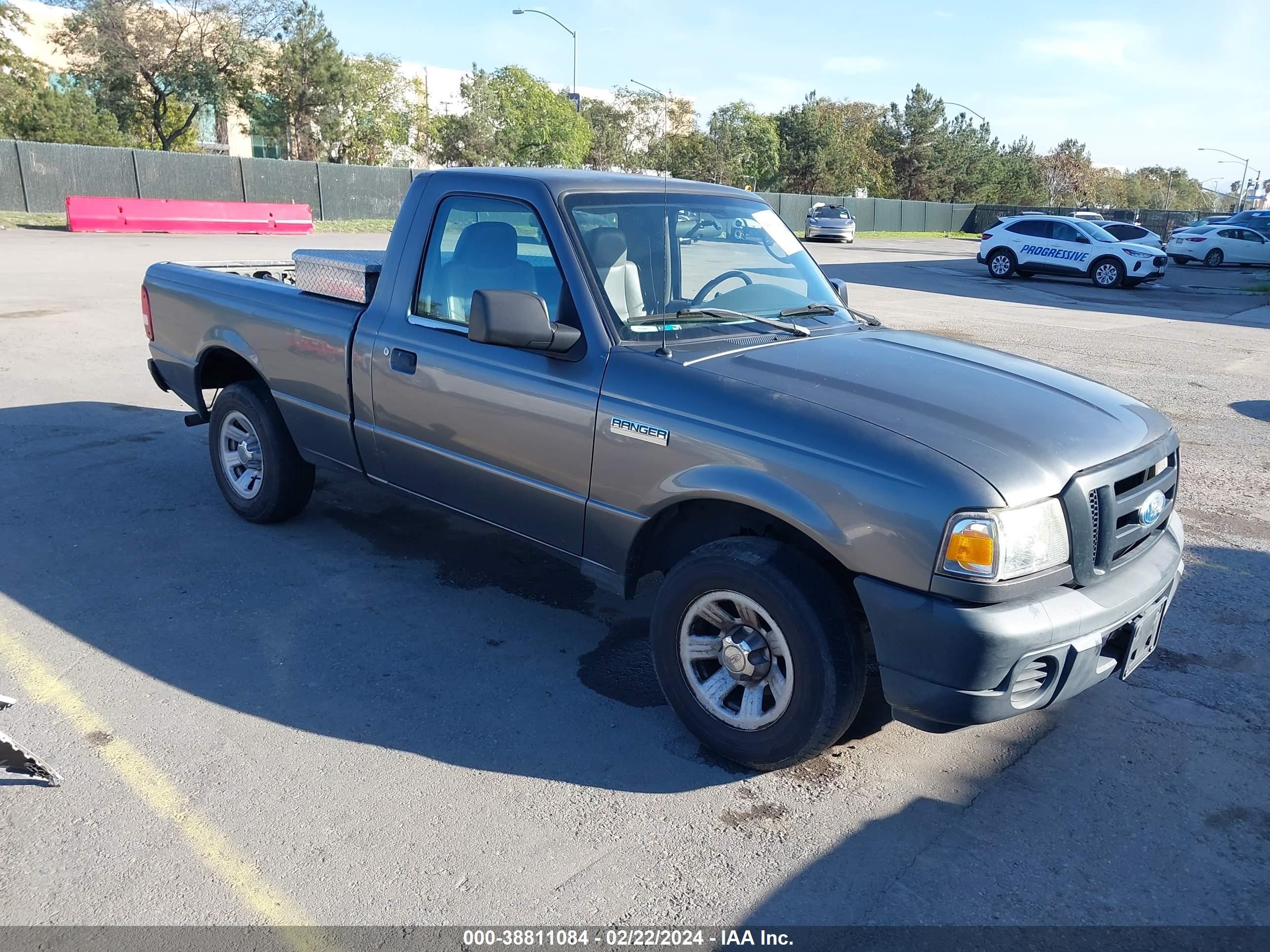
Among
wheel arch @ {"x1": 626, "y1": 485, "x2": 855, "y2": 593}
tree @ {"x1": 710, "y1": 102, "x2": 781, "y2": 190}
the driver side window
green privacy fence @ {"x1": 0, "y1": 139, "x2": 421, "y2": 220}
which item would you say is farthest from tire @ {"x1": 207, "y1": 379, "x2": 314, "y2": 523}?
tree @ {"x1": 710, "y1": 102, "x2": 781, "y2": 190}

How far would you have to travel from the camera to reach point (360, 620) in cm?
442

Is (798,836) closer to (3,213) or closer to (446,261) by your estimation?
(446,261)

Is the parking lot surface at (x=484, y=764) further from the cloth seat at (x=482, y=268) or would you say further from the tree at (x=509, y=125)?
the tree at (x=509, y=125)

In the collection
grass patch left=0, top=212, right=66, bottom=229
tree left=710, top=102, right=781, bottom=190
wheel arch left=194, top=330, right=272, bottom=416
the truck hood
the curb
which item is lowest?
the curb

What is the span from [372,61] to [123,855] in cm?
5576

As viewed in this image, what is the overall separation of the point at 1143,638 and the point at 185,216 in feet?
98.9

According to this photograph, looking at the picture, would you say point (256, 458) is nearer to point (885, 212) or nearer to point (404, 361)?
point (404, 361)

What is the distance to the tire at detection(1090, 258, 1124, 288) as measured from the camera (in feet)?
81.3

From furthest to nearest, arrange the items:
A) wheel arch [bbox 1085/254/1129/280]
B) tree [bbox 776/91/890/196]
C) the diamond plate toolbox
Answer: tree [bbox 776/91/890/196], wheel arch [bbox 1085/254/1129/280], the diamond plate toolbox

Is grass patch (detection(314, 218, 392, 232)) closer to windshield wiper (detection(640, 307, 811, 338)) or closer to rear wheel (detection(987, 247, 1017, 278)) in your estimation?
rear wheel (detection(987, 247, 1017, 278))

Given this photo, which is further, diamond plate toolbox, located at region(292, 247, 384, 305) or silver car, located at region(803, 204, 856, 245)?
silver car, located at region(803, 204, 856, 245)

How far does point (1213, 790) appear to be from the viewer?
3.37 meters

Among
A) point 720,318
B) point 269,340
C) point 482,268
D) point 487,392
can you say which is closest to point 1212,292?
point 720,318

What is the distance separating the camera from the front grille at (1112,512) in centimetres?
302
